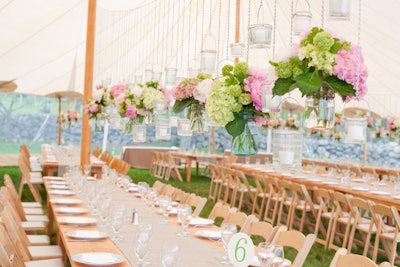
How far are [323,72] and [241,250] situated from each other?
0.97 meters

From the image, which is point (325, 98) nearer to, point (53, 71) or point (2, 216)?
point (2, 216)

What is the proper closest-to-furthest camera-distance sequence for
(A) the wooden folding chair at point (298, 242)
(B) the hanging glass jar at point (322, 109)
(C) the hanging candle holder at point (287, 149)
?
(B) the hanging glass jar at point (322, 109)
(C) the hanging candle holder at point (287, 149)
(A) the wooden folding chair at point (298, 242)

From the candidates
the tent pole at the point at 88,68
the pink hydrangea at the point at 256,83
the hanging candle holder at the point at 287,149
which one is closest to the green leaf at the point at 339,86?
the hanging candle holder at the point at 287,149

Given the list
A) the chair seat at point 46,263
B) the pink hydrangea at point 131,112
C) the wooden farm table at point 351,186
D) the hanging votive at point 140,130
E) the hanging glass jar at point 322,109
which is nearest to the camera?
the hanging glass jar at point 322,109

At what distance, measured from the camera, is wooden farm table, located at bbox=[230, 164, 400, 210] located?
21.4ft

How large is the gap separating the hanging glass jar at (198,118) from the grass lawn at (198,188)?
274 centimetres

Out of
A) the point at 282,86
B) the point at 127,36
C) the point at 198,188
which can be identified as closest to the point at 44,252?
the point at 282,86

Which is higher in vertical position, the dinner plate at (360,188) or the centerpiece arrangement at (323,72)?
the centerpiece arrangement at (323,72)

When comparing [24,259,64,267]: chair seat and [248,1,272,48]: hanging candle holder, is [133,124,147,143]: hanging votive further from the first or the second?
[248,1,272,48]: hanging candle holder

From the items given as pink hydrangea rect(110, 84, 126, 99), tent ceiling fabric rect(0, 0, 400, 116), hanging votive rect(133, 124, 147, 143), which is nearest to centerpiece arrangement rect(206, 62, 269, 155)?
hanging votive rect(133, 124, 147, 143)

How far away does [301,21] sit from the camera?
8.91 ft

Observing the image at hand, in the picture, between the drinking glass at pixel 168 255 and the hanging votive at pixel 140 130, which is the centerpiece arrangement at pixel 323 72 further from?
the hanging votive at pixel 140 130

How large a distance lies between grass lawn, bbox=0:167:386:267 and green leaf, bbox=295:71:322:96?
3891 mm

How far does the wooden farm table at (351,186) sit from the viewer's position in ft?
21.4
